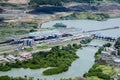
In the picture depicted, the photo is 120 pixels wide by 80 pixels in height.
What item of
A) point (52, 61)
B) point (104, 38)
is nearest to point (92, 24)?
point (104, 38)

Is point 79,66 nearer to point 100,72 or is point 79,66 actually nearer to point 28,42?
point 100,72

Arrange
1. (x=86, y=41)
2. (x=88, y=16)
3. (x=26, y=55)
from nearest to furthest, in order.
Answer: (x=26, y=55), (x=86, y=41), (x=88, y=16)

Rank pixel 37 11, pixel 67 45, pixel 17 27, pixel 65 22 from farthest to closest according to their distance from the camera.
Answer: pixel 37 11
pixel 65 22
pixel 17 27
pixel 67 45

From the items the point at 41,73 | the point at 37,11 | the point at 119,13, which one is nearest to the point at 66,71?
the point at 41,73

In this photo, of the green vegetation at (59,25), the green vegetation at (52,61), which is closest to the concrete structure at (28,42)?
the green vegetation at (52,61)

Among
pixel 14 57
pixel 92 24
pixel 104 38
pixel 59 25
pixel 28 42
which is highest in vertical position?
pixel 28 42

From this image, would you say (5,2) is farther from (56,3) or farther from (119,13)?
(119,13)

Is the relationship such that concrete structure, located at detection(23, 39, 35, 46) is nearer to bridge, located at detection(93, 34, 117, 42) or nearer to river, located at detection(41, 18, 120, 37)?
bridge, located at detection(93, 34, 117, 42)

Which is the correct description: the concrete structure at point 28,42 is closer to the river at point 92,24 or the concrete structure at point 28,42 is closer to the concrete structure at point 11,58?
the concrete structure at point 11,58

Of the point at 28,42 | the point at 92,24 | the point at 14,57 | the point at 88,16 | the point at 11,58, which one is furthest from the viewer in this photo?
the point at 88,16
